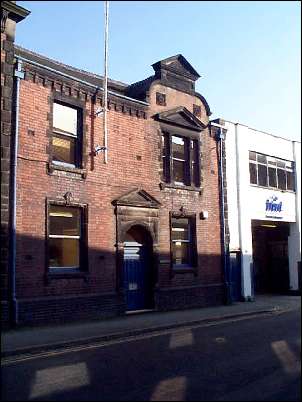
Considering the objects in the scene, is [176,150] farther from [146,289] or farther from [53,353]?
[53,353]

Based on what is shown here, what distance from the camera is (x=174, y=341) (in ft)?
36.0

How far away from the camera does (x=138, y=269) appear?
1658 centimetres

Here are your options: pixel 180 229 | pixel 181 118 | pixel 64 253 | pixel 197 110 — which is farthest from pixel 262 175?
pixel 64 253

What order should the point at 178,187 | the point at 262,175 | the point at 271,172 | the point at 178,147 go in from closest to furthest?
the point at 178,187, the point at 178,147, the point at 262,175, the point at 271,172

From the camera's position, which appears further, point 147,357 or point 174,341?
point 174,341

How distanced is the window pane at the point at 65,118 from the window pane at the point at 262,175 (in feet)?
36.3

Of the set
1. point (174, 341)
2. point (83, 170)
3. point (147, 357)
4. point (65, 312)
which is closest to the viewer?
point (147, 357)

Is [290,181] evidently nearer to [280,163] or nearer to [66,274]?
[280,163]

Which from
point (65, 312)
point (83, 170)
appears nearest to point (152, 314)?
point (65, 312)

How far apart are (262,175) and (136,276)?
9826 mm

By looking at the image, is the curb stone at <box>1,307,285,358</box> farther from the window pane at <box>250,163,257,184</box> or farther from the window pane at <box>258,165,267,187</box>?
the window pane at <box>258,165,267,187</box>

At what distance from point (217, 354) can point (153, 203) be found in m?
8.40

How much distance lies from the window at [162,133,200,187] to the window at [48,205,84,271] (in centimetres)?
446

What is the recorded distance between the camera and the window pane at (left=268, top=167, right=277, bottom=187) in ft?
77.1
